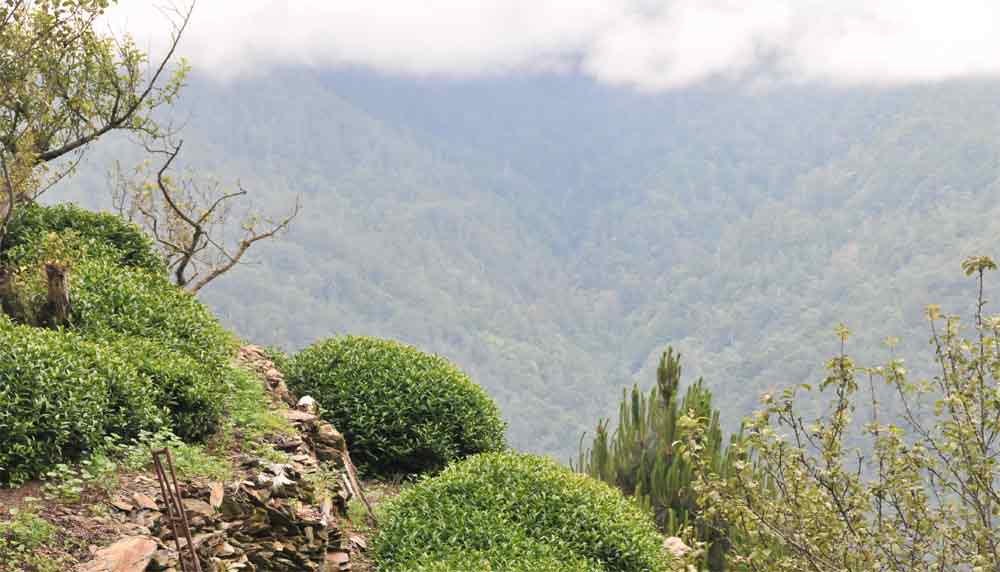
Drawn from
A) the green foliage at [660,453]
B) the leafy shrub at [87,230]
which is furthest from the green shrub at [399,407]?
the leafy shrub at [87,230]

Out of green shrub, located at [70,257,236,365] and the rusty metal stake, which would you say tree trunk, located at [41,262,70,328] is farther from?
the rusty metal stake

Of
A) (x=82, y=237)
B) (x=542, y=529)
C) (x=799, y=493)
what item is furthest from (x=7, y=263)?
(x=799, y=493)

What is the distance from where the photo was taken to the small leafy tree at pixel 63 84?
11914 millimetres

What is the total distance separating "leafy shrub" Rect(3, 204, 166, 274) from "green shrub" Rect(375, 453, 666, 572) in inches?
206

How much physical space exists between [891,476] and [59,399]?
6227 mm

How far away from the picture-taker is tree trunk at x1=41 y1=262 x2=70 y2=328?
8148 mm

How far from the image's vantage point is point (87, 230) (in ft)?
36.8

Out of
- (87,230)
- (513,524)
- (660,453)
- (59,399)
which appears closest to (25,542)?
(59,399)

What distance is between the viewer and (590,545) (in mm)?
7848

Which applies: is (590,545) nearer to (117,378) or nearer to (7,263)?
(117,378)

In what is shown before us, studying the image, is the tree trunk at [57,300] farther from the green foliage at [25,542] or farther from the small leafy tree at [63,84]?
the small leafy tree at [63,84]

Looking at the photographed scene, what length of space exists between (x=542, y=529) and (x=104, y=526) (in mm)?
3507

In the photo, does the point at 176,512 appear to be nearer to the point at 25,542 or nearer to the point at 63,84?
the point at 25,542

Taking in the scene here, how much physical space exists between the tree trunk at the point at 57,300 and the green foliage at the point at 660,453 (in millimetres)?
6743
